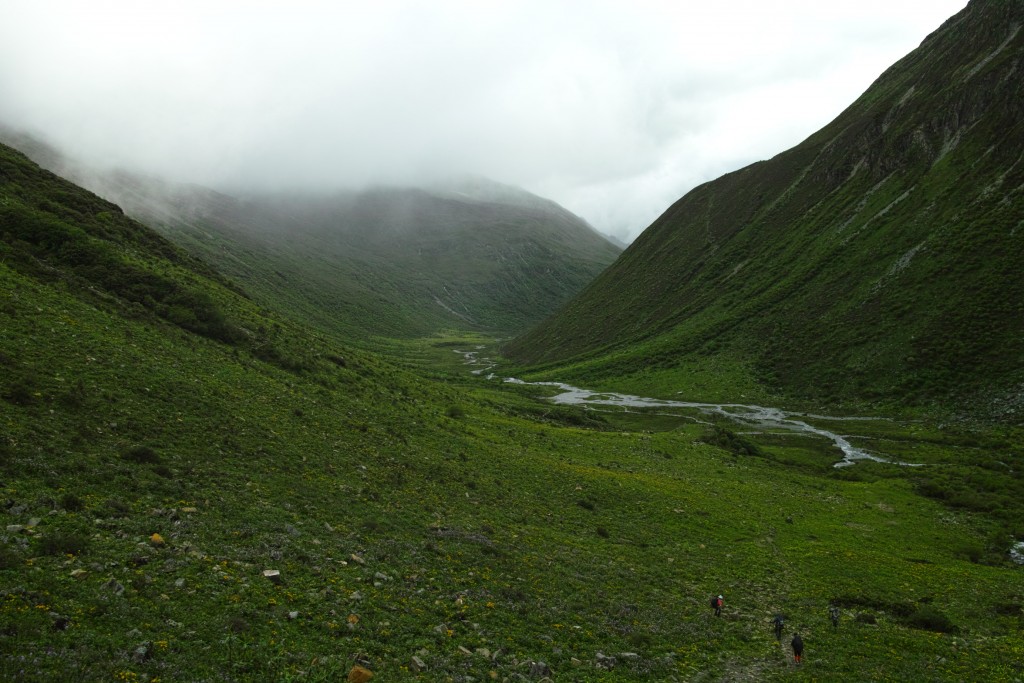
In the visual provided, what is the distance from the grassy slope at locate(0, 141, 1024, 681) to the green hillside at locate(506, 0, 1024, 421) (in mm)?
54775

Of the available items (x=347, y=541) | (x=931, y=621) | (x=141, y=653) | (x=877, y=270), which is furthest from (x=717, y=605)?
(x=877, y=270)

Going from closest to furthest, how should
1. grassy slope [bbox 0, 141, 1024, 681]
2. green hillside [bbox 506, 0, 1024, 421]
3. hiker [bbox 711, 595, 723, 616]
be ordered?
1. grassy slope [bbox 0, 141, 1024, 681]
2. hiker [bbox 711, 595, 723, 616]
3. green hillside [bbox 506, 0, 1024, 421]

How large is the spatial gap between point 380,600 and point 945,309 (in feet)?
379

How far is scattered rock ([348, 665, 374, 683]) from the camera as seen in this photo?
14.7 meters

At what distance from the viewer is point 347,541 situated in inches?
899

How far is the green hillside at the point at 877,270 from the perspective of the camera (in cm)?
9225

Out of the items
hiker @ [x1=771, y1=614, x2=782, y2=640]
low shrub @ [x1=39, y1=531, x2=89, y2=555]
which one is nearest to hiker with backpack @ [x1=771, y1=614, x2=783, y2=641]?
hiker @ [x1=771, y1=614, x2=782, y2=640]

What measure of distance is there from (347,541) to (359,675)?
858cm

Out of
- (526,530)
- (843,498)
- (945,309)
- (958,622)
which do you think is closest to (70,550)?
(526,530)

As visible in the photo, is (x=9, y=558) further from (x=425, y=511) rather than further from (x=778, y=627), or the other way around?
(x=778, y=627)

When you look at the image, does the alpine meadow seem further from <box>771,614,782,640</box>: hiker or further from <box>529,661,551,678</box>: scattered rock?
<box>771,614,782,640</box>: hiker

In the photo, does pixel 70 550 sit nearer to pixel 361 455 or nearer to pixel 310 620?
pixel 310 620

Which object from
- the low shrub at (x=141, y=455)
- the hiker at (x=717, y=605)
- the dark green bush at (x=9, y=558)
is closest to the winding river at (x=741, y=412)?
the hiker at (x=717, y=605)

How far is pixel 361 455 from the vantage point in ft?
112
